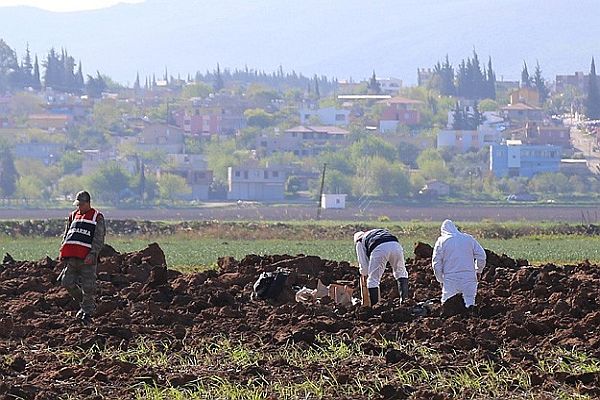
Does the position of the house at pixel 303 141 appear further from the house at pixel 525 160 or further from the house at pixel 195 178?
the house at pixel 195 178

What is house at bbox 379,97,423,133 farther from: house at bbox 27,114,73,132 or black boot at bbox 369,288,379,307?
black boot at bbox 369,288,379,307

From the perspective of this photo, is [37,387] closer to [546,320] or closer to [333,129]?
[546,320]

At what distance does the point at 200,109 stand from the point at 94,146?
32.5 m

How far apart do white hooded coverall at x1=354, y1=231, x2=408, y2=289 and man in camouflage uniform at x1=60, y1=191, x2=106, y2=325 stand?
3.27 meters

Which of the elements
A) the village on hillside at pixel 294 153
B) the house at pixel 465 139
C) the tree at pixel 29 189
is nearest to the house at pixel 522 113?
the village on hillside at pixel 294 153

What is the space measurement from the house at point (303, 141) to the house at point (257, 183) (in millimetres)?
29966

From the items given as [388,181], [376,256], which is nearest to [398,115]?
[388,181]

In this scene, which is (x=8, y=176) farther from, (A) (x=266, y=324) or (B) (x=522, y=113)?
(A) (x=266, y=324)

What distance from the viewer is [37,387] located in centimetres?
1402

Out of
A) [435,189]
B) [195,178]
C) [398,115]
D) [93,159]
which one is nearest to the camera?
[435,189]

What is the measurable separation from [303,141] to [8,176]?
4613 centimetres

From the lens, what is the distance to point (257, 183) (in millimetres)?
125188

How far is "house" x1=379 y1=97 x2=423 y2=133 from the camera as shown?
185 m

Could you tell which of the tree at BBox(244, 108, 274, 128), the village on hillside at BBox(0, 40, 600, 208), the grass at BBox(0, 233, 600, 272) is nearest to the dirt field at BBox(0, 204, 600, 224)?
the village on hillside at BBox(0, 40, 600, 208)
